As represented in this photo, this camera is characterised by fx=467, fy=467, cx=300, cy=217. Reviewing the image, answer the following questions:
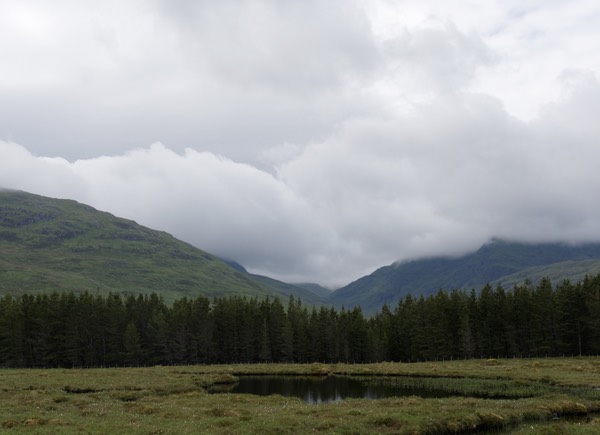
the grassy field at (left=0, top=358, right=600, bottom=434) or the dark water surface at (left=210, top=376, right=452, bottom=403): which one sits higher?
the grassy field at (left=0, top=358, right=600, bottom=434)

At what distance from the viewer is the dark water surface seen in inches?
2438

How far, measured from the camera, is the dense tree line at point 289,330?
123438mm

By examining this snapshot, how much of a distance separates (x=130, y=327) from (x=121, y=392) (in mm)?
76856

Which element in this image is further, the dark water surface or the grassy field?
the dark water surface

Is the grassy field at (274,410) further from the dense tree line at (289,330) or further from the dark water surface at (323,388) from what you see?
the dense tree line at (289,330)

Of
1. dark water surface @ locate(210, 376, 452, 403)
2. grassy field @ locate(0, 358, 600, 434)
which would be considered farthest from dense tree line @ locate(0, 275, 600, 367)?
grassy field @ locate(0, 358, 600, 434)

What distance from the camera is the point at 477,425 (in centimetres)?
4025

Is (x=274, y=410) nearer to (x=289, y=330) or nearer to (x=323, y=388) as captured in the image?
(x=323, y=388)

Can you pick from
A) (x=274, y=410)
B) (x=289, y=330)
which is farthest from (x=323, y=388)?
(x=289, y=330)

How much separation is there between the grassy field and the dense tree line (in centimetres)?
5875

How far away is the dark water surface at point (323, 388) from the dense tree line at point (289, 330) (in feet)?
183

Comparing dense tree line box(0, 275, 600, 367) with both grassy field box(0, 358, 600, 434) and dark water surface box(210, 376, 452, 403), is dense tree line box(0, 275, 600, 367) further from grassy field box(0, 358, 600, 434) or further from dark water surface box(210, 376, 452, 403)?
grassy field box(0, 358, 600, 434)

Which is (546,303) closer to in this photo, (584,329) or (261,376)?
(584,329)

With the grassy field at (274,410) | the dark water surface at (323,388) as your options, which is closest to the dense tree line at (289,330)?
the dark water surface at (323,388)
